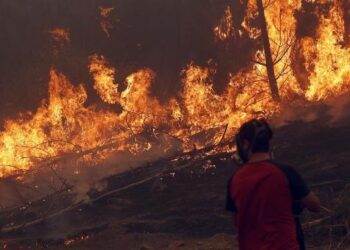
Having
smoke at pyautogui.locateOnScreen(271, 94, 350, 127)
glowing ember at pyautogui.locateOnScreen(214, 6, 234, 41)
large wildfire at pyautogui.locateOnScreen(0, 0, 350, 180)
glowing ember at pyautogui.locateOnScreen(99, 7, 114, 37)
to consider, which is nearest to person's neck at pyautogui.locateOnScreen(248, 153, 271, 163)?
smoke at pyautogui.locateOnScreen(271, 94, 350, 127)

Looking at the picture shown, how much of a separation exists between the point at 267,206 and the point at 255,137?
473 mm

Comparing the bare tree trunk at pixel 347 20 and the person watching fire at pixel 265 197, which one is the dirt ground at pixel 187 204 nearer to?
the bare tree trunk at pixel 347 20

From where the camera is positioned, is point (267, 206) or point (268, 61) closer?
point (267, 206)

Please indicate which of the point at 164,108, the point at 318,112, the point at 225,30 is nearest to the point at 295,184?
the point at 318,112

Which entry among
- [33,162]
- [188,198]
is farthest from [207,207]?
[33,162]

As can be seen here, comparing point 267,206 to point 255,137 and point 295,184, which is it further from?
point 255,137

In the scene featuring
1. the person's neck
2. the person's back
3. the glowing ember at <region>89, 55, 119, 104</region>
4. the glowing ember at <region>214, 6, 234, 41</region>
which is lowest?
the person's back

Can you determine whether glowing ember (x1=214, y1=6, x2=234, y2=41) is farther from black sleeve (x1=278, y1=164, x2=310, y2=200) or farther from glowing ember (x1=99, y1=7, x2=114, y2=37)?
black sleeve (x1=278, y1=164, x2=310, y2=200)

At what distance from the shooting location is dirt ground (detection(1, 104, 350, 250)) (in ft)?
27.5

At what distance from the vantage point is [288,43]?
15844mm

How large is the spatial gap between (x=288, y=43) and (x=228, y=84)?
2367 millimetres

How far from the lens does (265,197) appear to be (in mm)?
3289

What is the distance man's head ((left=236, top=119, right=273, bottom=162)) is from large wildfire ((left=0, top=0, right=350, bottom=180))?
10.2 m

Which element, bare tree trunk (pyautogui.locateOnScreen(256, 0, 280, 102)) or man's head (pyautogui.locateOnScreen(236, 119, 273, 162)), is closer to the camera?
man's head (pyautogui.locateOnScreen(236, 119, 273, 162))
